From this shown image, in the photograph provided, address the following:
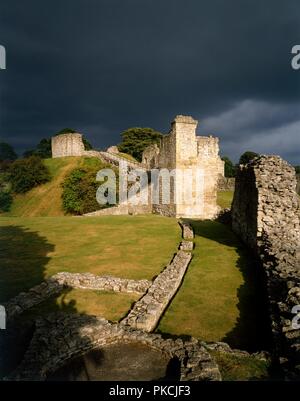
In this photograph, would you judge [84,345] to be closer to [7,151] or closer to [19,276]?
[19,276]

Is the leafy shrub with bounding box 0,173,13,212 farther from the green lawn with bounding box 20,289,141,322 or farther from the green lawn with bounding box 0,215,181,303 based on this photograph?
the green lawn with bounding box 20,289,141,322

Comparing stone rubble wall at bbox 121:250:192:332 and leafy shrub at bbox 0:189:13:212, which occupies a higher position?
leafy shrub at bbox 0:189:13:212

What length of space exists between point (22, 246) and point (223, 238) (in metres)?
10.8

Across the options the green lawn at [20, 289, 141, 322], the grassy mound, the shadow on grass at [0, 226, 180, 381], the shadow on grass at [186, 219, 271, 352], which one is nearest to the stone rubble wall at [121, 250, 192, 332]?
the green lawn at [20, 289, 141, 322]

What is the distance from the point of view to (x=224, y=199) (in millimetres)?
40531

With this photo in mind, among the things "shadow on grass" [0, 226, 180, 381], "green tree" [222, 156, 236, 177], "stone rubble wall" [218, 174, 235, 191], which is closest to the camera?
"shadow on grass" [0, 226, 180, 381]

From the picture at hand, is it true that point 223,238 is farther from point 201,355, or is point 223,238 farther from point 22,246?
point 201,355

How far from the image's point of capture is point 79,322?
8.16m

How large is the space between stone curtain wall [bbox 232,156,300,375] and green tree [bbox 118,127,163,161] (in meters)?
53.5

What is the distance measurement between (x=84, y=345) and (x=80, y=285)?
4.54 m

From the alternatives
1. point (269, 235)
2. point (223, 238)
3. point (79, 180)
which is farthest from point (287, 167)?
point (79, 180)

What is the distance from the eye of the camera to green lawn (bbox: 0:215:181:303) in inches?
525

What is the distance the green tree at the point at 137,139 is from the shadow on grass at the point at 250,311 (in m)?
56.4

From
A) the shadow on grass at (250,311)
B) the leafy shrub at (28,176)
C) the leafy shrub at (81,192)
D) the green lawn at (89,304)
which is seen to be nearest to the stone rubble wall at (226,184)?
the leafy shrub at (81,192)
